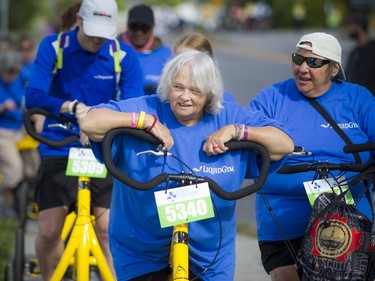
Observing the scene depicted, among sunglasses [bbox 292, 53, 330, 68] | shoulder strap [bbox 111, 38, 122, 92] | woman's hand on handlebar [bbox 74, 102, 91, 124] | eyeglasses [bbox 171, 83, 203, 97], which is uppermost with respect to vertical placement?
shoulder strap [bbox 111, 38, 122, 92]

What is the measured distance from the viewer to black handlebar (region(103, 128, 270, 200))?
15.1 ft

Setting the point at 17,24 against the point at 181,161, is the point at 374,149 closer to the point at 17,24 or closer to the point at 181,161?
the point at 181,161

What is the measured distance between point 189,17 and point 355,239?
238 ft

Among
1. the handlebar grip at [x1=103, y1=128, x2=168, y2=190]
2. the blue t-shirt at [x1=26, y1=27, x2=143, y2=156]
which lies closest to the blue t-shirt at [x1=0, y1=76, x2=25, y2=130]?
the blue t-shirt at [x1=26, y1=27, x2=143, y2=156]

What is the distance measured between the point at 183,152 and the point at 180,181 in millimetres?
225

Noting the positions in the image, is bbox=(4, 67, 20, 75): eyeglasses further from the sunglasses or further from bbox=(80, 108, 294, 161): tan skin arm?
bbox=(80, 108, 294, 161): tan skin arm

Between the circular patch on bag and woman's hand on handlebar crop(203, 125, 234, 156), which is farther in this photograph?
the circular patch on bag

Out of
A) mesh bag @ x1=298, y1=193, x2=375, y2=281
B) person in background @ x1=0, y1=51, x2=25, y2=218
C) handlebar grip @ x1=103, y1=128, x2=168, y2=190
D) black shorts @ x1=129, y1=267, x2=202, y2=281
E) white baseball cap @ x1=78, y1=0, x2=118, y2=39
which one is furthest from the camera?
person in background @ x1=0, y1=51, x2=25, y2=218

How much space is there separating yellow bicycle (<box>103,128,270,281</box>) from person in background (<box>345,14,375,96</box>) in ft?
23.2

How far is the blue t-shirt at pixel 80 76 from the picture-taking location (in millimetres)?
6715

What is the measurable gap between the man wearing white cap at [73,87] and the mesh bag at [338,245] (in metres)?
1.93

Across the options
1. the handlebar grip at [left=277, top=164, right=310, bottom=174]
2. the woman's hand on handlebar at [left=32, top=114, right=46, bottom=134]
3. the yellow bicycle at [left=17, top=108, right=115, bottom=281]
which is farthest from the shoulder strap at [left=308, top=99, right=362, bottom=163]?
the woman's hand on handlebar at [left=32, top=114, right=46, bottom=134]

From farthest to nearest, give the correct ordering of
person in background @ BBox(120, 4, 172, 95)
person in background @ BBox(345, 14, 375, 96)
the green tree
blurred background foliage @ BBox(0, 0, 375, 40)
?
1. blurred background foliage @ BBox(0, 0, 375, 40)
2. the green tree
3. person in background @ BBox(345, 14, 375, 96)
4. person in background @ BBox(120, 4, 172, 95)

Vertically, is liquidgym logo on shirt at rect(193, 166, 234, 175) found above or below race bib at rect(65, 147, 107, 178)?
below
